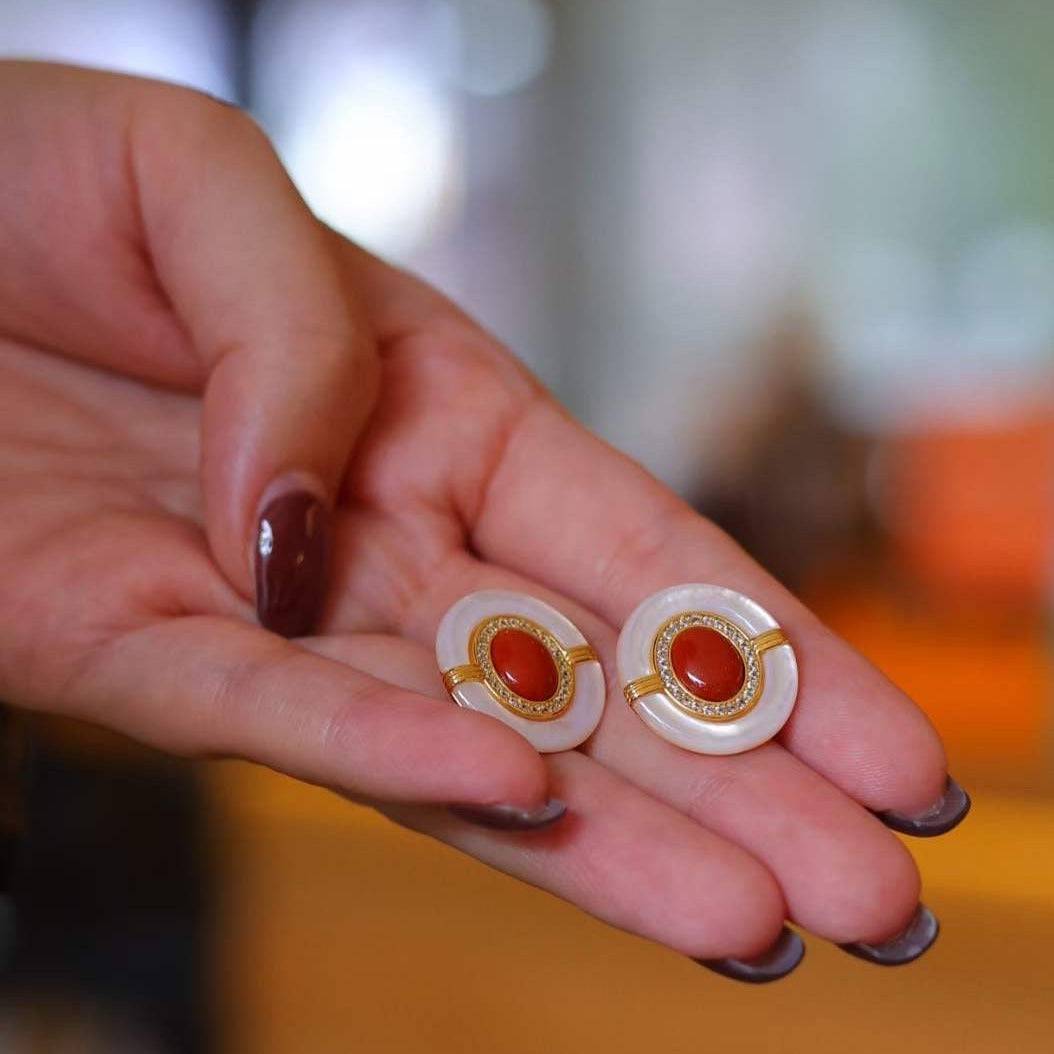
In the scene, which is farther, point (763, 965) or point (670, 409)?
point (670, 409)

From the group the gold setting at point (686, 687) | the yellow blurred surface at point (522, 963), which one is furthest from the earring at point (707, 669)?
the yellow blurred surface at point (522, 963)

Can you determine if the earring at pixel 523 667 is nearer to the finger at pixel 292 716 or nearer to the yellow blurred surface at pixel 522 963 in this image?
the finger at pixel 292 716

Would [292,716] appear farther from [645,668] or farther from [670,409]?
[670,409]

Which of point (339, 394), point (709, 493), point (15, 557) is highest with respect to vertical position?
point (339, 394)

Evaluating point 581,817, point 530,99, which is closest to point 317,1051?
point 581,817

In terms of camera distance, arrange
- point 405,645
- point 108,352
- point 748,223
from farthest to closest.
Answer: point 748,223 < point 108,352 < point 405,645

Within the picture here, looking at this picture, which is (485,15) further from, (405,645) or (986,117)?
(405,645)

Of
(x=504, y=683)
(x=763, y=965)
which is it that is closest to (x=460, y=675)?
(x=504, y=683)
